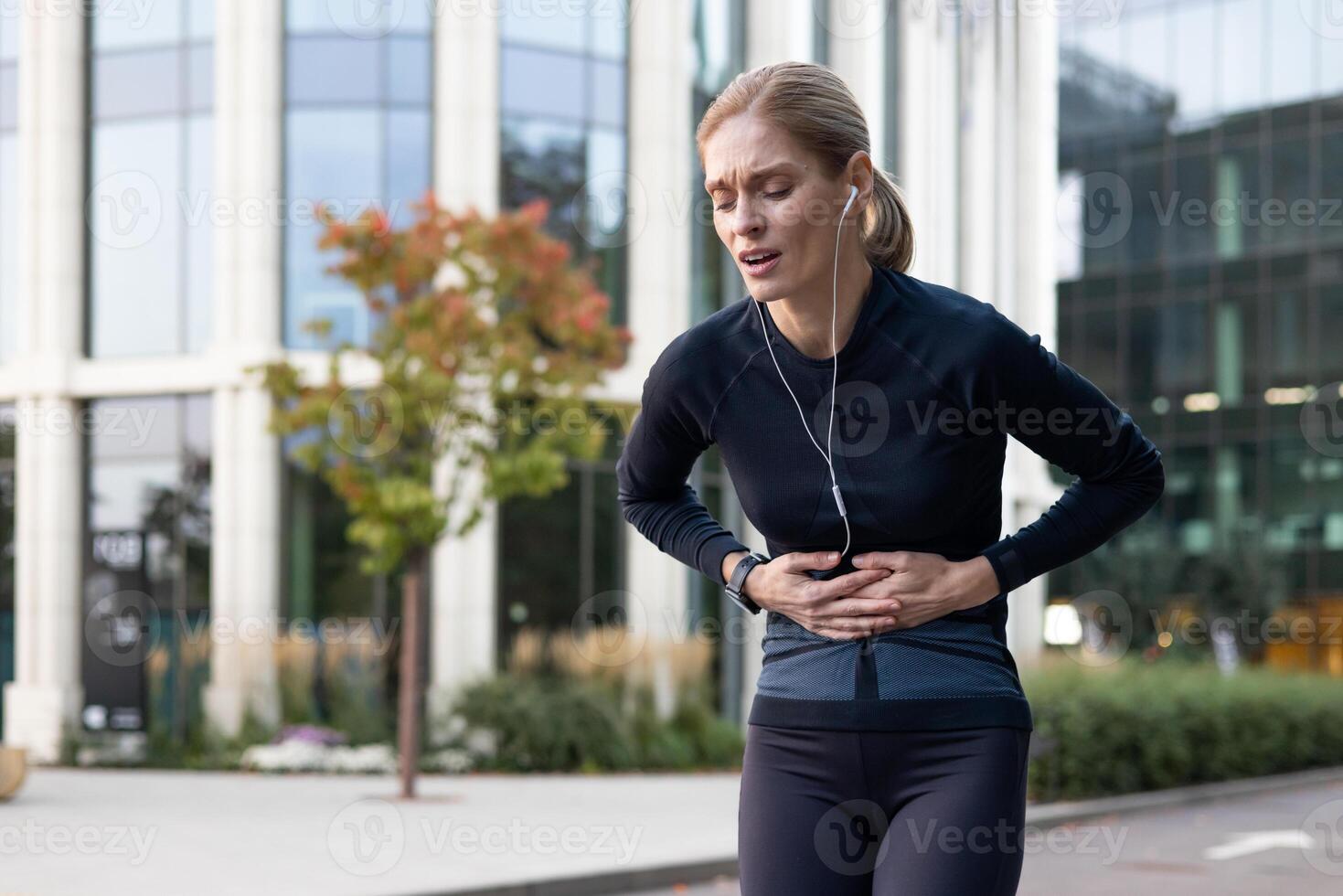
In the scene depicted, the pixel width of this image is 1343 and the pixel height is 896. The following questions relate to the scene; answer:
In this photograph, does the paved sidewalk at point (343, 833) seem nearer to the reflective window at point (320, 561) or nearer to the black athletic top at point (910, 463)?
the reflective window at point (320, 561)

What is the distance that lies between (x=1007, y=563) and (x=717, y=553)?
54 cm

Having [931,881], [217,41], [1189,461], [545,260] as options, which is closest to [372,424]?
[545,260]

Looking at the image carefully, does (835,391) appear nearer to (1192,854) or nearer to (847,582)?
(847,582)

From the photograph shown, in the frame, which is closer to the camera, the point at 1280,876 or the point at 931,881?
the point at 931,881

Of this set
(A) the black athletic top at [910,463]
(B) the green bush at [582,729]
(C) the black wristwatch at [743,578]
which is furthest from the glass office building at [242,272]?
(A) the black athletic top at [910,463]

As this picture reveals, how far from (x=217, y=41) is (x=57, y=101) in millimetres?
2267

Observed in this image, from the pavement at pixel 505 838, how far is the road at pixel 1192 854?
24 millimetres

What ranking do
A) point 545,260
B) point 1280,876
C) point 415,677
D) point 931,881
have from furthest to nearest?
1. point 545,260
2. point 415,677
3. point 1280,876
4. point 931,881

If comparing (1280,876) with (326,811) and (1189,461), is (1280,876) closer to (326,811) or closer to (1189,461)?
(326,811)

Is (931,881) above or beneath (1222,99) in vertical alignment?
beneath

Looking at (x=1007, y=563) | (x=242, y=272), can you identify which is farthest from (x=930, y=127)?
(x=1007, y=563)

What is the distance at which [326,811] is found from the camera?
14.1 meters

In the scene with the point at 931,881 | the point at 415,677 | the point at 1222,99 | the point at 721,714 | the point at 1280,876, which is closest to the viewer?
the point at 931,881

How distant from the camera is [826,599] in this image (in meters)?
2.58
